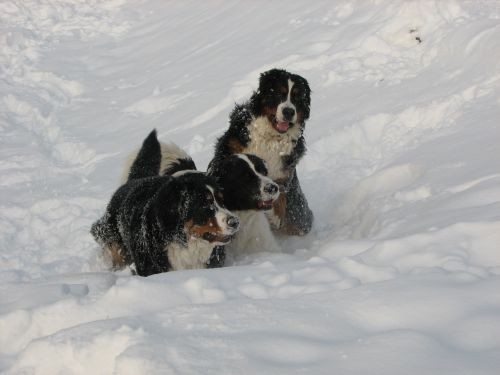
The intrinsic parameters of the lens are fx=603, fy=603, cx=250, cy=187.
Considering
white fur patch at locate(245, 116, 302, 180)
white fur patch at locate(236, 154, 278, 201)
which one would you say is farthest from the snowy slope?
white fur patch at locate(245, 116, 302, 180)

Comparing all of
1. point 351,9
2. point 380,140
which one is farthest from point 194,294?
point 351,9

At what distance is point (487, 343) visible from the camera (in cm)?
224

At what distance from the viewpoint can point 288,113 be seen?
5648 mm

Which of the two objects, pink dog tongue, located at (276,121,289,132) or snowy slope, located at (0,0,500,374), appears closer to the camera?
snowy slope, located at (0,0,500,374)

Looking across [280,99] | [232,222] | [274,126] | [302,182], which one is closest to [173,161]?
[274,126]

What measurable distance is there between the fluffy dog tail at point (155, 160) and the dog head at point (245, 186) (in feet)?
1.63

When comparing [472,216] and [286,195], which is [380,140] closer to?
[286,195]

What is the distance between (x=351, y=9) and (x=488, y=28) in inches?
139

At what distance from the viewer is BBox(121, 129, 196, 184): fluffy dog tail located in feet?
18.2

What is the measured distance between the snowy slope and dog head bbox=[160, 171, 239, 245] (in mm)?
412

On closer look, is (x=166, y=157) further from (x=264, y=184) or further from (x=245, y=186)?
(x=264, y=184)

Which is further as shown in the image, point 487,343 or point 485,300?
point 485,300

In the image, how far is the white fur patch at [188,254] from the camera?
4.50 meters

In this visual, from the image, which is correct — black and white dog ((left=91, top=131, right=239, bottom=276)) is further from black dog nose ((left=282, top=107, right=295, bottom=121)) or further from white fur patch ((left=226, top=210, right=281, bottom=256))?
black dog nose ((left=282, top=107, right=295, bottom=121))
